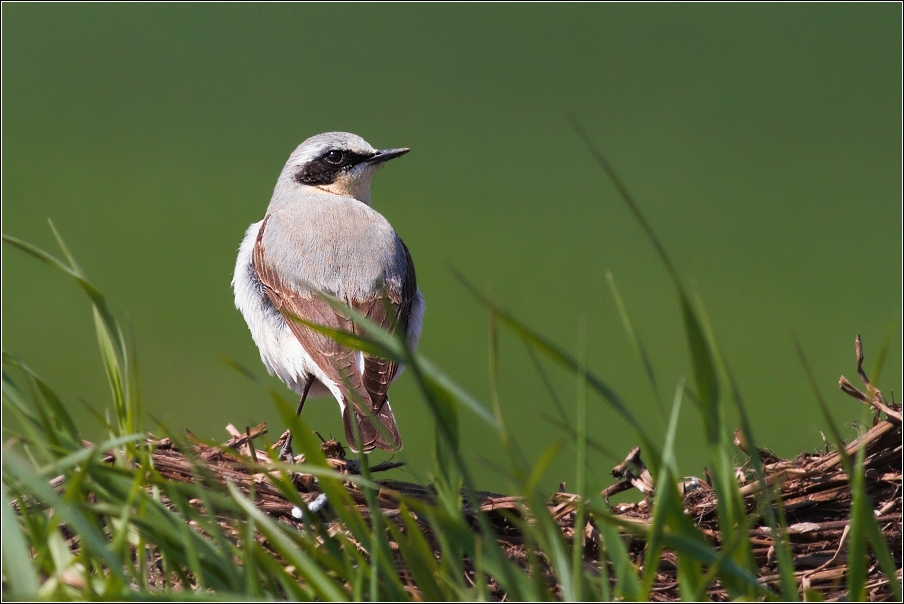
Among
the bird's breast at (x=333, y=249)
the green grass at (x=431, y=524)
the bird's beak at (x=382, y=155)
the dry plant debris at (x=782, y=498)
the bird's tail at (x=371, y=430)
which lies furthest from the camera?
the bird's beak at (x=382, y=155)

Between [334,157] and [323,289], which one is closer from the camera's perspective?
[323,289]

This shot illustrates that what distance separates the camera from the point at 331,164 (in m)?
7.54

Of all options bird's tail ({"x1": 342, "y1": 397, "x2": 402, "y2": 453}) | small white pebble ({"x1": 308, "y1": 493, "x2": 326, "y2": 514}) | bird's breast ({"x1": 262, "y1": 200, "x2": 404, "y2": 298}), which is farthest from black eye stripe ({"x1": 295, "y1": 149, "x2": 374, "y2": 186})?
small white pebble ({"x1": 308, "y1": 493, "x2": 326, "y2": 514})

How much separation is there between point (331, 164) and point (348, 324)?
8.40 feet

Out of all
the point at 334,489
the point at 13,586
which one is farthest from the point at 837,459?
the point at 13,586

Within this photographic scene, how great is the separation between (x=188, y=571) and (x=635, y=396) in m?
9.29

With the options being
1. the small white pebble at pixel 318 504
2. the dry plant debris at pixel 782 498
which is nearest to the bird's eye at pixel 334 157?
the dry plant debris at pixel 782 498

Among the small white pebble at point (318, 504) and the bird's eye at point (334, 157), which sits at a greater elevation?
the bird's eye at point (334, 157)

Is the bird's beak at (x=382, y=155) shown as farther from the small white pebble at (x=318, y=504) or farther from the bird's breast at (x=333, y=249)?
the small white pebble at (x=318, y=504)

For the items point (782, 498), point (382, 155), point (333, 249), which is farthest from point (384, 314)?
point (782, 498)

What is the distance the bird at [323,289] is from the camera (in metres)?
5.32

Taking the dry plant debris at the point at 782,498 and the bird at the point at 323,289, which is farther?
the bird at the point at 323,289

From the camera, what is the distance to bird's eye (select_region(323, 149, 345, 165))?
24.7 ft

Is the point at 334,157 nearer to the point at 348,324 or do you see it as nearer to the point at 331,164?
the point at 331,164
